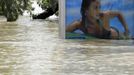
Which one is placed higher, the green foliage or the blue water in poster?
the blue water in poster

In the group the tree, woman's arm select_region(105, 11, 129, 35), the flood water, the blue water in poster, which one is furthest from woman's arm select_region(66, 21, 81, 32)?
the tree

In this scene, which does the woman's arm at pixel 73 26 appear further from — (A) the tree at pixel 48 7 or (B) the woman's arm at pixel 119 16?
(A) the tree at pixel 48 7

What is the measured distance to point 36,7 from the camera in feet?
117

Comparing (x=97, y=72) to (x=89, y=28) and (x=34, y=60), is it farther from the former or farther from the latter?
(x=89, y=28)

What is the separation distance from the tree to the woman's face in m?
16.3

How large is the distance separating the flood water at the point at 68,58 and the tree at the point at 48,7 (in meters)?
17.0

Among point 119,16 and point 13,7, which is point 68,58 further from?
point 13,7

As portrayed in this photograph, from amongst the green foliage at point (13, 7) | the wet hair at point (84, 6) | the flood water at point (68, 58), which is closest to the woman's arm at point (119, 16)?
the flood water at point (68, 58)

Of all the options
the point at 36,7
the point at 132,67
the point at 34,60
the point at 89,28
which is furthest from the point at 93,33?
the point at 36,7

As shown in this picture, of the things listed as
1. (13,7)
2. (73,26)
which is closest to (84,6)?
(73,26)

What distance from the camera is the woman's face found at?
1527 centimetres

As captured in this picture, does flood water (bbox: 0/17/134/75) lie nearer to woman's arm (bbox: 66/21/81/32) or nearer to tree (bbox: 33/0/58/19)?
woman's arm (bbox: 66/21/81/32)

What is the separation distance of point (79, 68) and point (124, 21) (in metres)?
6.31

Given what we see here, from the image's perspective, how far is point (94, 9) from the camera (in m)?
15.4
